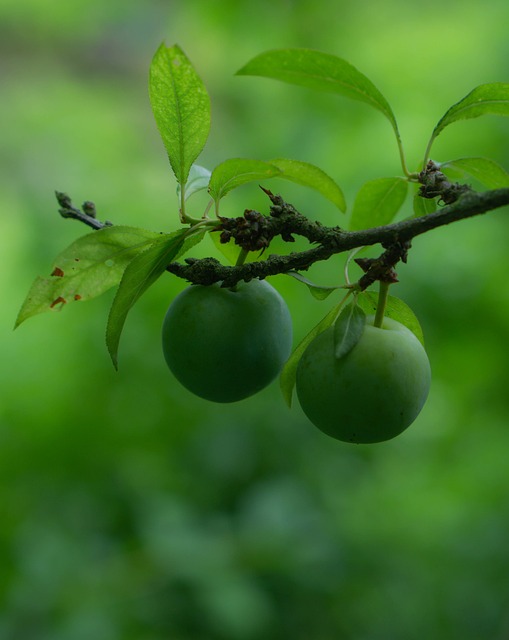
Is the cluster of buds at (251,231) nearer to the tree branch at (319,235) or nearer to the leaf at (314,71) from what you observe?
the tree branch at (319,235)

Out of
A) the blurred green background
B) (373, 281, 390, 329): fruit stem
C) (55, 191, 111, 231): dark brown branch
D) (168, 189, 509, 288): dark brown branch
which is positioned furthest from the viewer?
the blurred green background

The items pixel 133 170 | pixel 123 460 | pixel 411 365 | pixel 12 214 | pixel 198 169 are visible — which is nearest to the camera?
pixel 411 365

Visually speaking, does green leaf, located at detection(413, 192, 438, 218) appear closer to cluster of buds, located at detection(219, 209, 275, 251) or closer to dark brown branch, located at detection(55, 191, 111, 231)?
cluster of buds, located at detection(219, 209, 275, 251)

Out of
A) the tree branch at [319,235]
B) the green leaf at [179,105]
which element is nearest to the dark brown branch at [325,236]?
the tree branch at [319,235]

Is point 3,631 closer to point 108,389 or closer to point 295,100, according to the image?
point 108,389

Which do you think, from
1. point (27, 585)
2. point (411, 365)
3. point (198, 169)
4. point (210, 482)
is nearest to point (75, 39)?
point (210, 482)

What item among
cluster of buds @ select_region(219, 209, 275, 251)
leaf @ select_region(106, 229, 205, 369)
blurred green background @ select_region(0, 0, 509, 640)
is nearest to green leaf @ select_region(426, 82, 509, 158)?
cluster of buds @ select_region(219, 209, 275, 251)

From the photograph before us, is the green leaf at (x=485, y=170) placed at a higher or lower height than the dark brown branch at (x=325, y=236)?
higher
